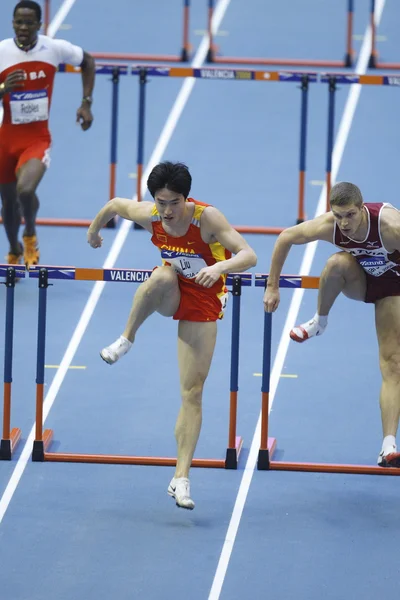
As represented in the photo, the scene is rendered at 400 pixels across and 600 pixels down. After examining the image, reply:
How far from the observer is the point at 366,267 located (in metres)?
8.38

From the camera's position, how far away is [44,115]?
454 inches

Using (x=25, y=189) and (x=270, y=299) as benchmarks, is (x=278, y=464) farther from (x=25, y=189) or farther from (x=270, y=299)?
(x=25, y=189)

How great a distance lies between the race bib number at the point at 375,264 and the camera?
829 cm

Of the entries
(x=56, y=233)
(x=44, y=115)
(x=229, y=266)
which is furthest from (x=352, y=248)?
(x=56, y=233)

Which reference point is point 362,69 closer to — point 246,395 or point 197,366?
point 246,395

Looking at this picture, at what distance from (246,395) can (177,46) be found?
24.8ft

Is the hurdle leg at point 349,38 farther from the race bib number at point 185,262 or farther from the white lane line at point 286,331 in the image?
the race bib number at point 185,262

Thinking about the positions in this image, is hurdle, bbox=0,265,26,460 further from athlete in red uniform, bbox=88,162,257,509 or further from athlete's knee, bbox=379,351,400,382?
athlete's knee, bbox=379,351,400,382

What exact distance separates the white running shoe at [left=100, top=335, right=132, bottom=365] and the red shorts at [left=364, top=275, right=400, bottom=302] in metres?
1.46

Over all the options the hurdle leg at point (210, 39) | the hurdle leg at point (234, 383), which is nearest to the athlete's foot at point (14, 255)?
the hurdle leg at point (234, 383)

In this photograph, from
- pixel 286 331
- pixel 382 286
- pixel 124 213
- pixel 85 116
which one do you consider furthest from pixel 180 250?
pixel 85 116

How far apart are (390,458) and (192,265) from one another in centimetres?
155

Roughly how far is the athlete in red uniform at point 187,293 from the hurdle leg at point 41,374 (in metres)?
0.55

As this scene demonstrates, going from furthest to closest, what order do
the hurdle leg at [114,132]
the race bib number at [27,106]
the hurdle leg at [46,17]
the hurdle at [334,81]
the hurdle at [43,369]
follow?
1. the hurdle leg at [46,17]
2. the hurdle leg at [114,132]
3. the hurdle at [334,81]
4. the race bib number at [27,106]
5. the hurdle at [43,369]
